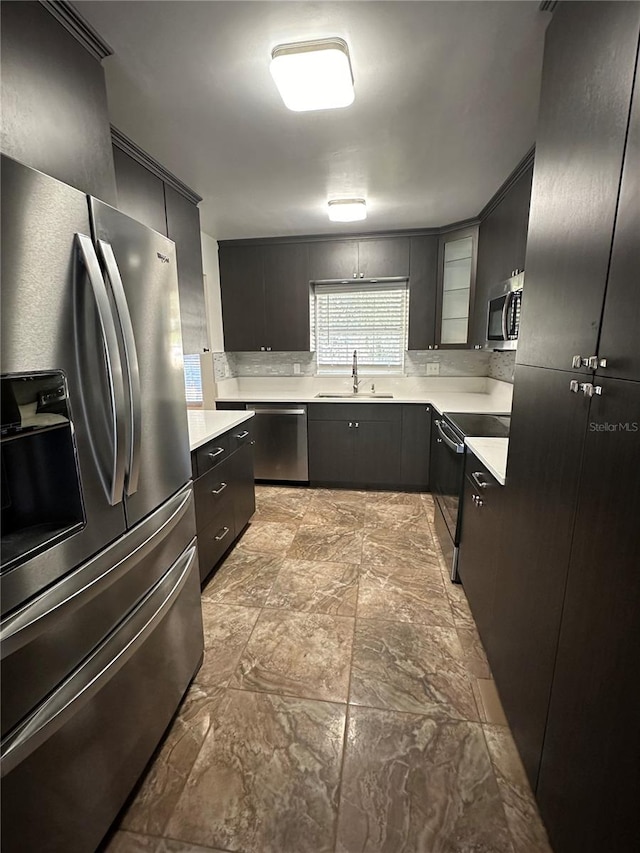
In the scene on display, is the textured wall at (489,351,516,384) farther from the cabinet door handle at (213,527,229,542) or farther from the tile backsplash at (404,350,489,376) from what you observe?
the cabinet door handle at (213,527,229,542)

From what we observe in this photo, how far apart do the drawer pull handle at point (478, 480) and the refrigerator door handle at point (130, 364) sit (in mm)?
1457

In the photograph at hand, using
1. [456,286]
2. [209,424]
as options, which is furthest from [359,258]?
[209,424]

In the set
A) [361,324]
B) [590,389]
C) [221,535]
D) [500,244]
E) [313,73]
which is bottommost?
[221,535]

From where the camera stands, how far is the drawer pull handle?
1.74m

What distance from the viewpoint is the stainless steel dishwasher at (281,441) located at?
3.72 meters

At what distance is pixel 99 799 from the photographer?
39.7 inches

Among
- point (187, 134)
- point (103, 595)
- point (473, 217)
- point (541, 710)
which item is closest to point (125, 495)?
point (103, 595)

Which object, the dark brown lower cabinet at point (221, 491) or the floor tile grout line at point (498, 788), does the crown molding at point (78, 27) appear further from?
the floor tile grout line at point (498, 788)

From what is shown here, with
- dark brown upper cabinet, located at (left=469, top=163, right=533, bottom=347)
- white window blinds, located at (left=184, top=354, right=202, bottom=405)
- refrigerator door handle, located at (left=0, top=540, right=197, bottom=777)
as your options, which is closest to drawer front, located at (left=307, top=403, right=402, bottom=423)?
dark brown upper cabinet, located at (left=469, top=163, right=533, bottom=347)

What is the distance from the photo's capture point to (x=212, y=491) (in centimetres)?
220

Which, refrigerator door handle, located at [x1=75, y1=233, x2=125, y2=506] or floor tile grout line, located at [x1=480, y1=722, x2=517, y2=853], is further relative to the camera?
floor tile grout line, located at [x1=480, y1=722, x2=517, y2=853]

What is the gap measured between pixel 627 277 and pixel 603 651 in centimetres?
78

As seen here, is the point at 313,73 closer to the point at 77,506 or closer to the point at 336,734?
the point at 77,506

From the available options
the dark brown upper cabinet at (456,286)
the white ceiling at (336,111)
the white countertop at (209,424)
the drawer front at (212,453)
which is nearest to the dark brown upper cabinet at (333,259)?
the dark brown upper cabinet at (456,286)
